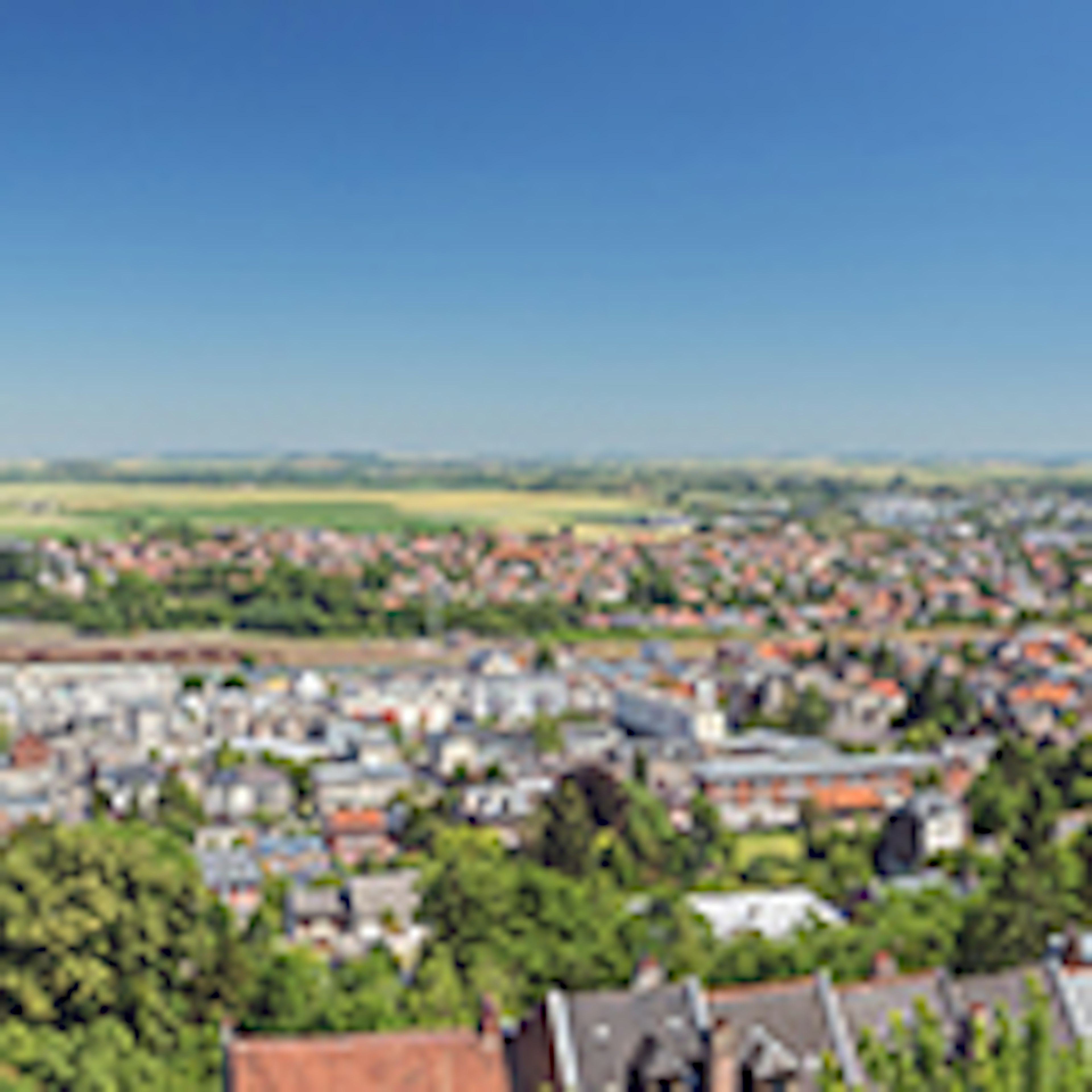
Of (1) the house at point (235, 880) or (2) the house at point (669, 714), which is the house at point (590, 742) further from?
(1) the house at point (235, 880)

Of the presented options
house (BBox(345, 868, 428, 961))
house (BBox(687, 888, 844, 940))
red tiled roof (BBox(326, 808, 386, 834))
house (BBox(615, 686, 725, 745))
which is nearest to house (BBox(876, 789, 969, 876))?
house (BBox(687, 888, 844, 940))

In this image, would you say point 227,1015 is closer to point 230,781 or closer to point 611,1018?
point 611,1018

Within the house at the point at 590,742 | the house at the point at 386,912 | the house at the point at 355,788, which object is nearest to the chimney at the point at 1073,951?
the house at the point at 386,912

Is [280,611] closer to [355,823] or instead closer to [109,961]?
[355,823]

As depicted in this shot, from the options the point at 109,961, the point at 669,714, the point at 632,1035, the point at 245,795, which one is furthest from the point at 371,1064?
the point at 669,714

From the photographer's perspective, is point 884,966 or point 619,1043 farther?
point 884,966

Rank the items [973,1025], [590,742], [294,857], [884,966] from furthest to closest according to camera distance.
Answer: [590,742], [294,857], [884,966], [973,1025]
